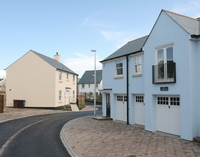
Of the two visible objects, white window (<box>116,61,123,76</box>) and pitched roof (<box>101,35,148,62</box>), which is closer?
pitched roof (<box>101,35,148,62</box>)

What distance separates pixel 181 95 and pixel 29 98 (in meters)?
23.9

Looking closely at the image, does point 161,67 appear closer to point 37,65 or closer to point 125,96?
point 125,96

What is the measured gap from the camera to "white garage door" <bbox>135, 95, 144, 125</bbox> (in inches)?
550

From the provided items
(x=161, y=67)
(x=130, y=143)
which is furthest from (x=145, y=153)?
(x=161, y=67)

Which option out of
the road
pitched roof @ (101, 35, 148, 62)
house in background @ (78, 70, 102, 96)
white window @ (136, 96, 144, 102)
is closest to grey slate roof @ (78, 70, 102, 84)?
house in background @ (78, 70, 102, 96)

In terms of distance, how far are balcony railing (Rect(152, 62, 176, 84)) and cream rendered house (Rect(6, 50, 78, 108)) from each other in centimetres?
1863

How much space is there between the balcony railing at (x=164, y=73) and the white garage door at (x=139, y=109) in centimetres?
273

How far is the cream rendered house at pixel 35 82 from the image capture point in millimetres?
27641

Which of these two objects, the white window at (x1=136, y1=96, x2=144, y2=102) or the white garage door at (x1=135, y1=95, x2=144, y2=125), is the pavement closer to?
the white garage door at (x1=135, y1=95, x2=144, y2=125)

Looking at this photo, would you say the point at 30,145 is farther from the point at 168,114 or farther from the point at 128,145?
the point at 168,114

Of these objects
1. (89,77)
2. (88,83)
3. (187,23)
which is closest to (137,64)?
(187,23)

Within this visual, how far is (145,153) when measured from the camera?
25.4 feet

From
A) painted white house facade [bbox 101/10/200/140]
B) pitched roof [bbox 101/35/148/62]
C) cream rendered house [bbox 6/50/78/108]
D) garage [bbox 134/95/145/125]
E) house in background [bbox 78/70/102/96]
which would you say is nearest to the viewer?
painted white house facade [bbox 101/10/200/140]

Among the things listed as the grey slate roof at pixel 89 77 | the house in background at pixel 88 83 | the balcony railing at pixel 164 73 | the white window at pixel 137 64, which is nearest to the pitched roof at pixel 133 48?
the white window at pixel 137 64
